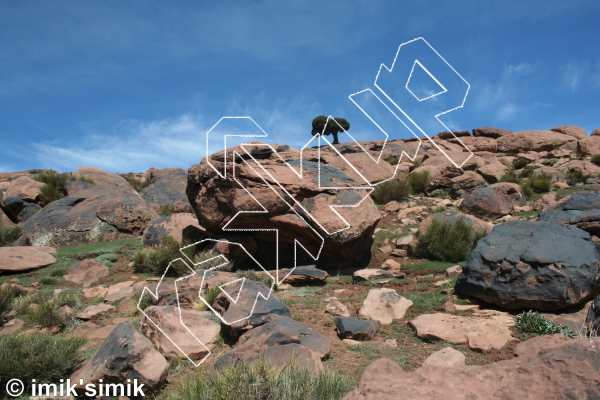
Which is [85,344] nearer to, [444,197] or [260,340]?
[260,340]

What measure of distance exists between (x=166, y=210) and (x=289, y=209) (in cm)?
981

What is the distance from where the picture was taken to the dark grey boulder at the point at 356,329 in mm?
5371

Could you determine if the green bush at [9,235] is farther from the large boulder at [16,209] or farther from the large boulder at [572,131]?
the large boulder at [572,131]

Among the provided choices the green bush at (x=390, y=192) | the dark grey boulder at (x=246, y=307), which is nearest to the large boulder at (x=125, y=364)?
the dark grey boulder at (x=246, y=307)

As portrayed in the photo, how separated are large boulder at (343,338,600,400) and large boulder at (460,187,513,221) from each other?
1100 cm

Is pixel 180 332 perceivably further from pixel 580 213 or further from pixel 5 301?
pixel 580 213

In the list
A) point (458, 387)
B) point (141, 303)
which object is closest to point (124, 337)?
point (141, 303)

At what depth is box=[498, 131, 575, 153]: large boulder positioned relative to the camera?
34594 mm

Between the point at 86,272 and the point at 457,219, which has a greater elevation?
the point at 457,219

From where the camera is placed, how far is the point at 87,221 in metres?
13.2

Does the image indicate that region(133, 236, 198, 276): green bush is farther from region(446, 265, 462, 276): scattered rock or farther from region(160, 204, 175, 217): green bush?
region(160, 204, 175, 217): green bush

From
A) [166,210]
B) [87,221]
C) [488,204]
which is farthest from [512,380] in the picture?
[166,210]

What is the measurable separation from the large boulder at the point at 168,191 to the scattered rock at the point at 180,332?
40.8 feet

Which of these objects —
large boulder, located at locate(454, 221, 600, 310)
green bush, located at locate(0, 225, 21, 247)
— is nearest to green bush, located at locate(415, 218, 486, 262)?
large boulder, located at locate(454, 221, 600, 310)
